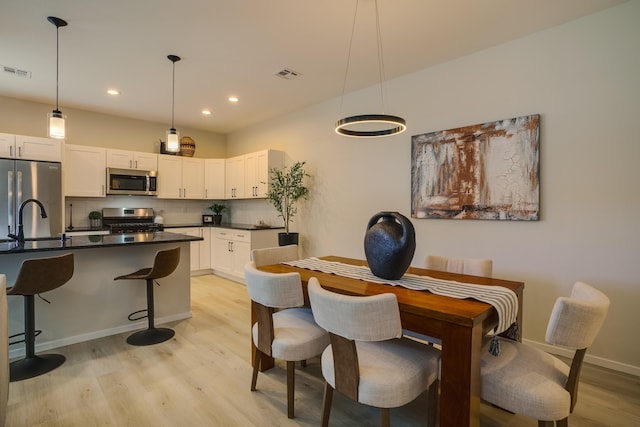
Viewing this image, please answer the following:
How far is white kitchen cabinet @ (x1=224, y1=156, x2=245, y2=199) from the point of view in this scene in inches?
230

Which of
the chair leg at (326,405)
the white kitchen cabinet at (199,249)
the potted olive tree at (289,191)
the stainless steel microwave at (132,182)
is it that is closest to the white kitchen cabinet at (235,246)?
the white kitchen cabinet at (199,249)

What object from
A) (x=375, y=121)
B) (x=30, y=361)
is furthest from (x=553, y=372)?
(x=30, y=361)

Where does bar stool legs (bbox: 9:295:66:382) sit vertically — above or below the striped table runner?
below

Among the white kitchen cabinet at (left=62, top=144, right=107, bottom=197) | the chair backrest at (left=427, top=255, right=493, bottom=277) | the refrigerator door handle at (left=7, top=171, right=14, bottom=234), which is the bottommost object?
the chair backrest at (left=427, top=255, right=493, bottom=277)

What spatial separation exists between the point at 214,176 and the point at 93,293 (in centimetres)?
346

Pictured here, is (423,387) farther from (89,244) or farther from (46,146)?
(46,146)

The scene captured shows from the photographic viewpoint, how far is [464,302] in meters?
1.65

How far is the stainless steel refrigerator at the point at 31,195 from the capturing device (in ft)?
13.4

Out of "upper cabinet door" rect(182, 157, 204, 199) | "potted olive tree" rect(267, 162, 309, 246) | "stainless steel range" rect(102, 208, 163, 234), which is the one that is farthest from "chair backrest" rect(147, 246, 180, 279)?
"upper cabinet door" rect(182, 157, 204, 199)

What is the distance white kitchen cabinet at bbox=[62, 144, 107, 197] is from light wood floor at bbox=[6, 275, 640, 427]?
9.53ft

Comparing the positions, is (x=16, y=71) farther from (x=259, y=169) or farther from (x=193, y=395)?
(x=193, y=395)

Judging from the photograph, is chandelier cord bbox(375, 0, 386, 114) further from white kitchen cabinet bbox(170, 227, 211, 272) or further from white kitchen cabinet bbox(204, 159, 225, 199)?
white kitchen cabinet bbox(170, 227, 211, 272)

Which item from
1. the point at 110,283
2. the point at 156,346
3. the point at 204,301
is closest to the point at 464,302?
the point at 156,346

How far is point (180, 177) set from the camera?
5.93 m
